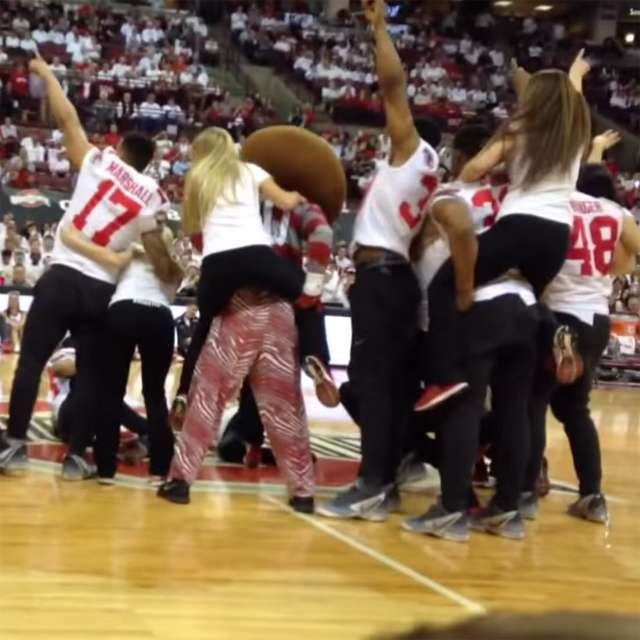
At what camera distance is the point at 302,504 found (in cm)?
423

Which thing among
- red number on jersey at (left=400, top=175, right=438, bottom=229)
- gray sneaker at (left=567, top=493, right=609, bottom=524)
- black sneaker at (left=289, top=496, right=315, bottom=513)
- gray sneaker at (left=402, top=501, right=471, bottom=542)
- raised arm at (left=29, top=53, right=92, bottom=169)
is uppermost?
raised arm at (left=29, top=53, right=92, bottom=169)

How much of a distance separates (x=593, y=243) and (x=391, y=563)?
1.66 metres

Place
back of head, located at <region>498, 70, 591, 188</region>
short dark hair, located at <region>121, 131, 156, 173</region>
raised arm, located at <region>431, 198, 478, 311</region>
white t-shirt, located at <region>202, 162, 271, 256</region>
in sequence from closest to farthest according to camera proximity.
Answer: raised arm, located at <region>431, 198, 478, 311</region> → back of head, located at <region>498, 70, 591, 188</region> → white t-shirt, located at <region>202, 162, 271, 256</region> → short dark hair, located at <region>121, 131, 156, 173</region>

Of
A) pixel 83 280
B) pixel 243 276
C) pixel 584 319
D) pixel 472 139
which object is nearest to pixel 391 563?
pixel 243 276

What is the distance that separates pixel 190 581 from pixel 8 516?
0.97m

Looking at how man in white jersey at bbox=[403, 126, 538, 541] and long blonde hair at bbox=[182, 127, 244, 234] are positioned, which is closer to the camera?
man in white jersey at bbox=[403, 126, 538, 541]

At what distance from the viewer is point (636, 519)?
472 centimetres

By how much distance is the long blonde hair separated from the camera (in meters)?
4.24

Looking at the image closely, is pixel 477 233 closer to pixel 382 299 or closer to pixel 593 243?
pixel 382 299

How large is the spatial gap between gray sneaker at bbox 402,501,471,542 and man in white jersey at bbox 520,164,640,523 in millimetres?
616

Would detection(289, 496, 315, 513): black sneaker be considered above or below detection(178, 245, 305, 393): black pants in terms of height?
below

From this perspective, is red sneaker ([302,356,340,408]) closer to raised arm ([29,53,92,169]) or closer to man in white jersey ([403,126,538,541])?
man in white jersey ([403,126,538,541])

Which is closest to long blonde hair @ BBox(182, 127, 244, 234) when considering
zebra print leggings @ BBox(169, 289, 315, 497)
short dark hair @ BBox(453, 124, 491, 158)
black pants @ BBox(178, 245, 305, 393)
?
black pants @ BBox(178, 245, 305, 393)

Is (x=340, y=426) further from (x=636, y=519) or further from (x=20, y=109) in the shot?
(x=20, y=109)
